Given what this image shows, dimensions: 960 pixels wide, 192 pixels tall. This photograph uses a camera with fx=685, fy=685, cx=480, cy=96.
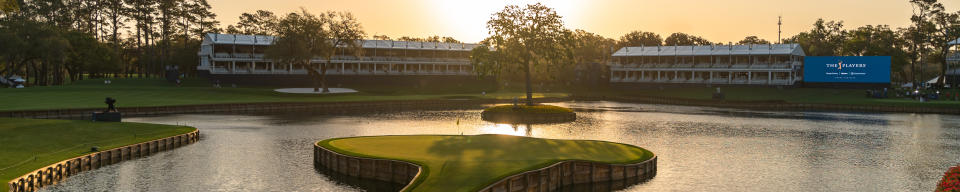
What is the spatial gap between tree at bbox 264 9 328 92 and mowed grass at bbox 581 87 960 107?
54355 millimetres

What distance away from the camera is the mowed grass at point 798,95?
84062 millimetres

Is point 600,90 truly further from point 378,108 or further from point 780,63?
point 378,108

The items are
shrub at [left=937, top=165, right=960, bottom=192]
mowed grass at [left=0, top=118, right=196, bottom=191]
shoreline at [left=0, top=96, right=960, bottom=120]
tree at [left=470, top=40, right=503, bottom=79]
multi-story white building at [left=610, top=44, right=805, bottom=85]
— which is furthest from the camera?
multi-story white building at [left=610, top=44, right=805, bottom=85]

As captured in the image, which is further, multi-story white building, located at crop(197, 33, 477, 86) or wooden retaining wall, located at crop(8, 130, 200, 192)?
multi-story white building, located at crop(197, 33, 477, 86)

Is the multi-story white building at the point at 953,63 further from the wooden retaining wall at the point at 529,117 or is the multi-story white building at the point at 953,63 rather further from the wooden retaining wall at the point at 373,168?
the wooden retaining wall at the point at 373,168

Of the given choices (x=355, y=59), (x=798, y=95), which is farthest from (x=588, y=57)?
(x=798, y=95)

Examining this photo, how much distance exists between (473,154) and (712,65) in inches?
4000

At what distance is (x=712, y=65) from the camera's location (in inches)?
4796

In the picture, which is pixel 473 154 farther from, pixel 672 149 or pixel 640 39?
pixel 640 39

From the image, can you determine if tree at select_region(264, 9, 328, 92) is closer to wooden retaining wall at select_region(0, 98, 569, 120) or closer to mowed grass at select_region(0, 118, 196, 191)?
wooden retaining wall at select_region(0, 98, 569, 120)

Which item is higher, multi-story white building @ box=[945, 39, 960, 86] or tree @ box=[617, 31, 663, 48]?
tree @ box=[617, 31, 663, 48]

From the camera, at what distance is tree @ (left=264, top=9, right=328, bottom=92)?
315ft

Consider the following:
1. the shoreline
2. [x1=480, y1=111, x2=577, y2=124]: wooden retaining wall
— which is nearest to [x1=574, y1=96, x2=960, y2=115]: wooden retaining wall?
the shoreline

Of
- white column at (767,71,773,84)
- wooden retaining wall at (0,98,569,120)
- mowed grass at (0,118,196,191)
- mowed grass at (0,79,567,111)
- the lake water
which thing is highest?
white column at (767,71,773,84)
